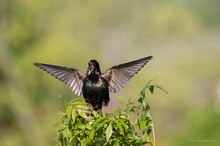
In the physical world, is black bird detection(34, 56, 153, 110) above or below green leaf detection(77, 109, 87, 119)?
above

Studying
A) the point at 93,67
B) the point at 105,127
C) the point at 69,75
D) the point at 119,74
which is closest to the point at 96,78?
the point at 93,67

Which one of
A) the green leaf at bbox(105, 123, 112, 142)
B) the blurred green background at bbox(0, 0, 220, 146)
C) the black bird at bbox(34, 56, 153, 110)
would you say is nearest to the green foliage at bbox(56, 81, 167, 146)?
the green leaf at bbox(105, 123, 112, 142)

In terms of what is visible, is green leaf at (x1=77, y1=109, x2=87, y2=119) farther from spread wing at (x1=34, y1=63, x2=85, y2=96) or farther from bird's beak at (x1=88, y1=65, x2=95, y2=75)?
spread wing at (x1=34, y1=63, x2=85, y2=96)

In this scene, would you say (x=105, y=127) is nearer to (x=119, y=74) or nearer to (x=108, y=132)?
(x=108, y=132)

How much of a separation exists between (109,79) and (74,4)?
17652 millimetres

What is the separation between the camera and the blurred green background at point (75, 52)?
20.2 metres

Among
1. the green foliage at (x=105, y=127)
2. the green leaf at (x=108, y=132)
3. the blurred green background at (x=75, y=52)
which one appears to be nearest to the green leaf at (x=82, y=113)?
the green foliage at (x=105, y=127)

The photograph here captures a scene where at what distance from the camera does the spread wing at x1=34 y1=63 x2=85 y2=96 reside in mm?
4859

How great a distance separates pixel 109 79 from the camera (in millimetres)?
4840

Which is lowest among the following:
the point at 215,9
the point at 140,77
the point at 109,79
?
the point at 109,79

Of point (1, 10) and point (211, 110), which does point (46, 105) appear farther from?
point (211, 110)

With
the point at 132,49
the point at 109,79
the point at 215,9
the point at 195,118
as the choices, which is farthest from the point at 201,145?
the point at 215,9

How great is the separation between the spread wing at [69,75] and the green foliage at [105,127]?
5.71ft

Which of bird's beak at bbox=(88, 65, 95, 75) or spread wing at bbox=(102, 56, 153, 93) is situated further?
spread wing at bbox=(102, 56, 153, 93)
